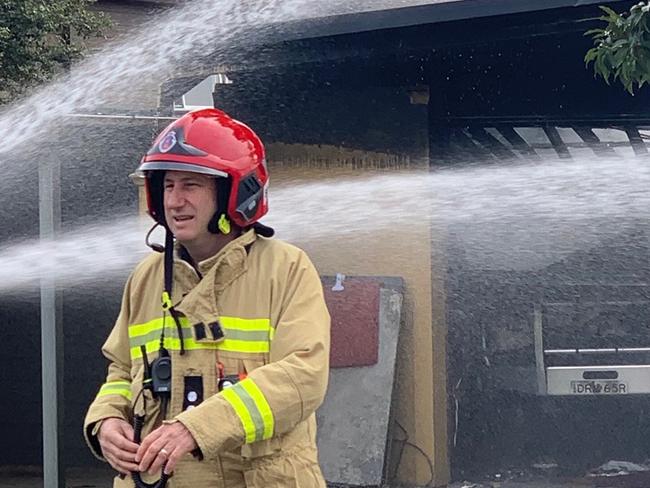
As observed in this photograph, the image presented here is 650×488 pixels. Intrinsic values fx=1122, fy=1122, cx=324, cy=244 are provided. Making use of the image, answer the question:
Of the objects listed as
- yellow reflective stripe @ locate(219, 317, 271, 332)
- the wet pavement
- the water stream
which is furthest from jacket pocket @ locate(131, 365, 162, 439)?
the wet pavement

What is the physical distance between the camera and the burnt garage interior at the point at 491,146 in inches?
258

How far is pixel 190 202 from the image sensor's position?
232cm

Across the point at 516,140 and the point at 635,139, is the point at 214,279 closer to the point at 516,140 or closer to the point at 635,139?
the point at 516,140

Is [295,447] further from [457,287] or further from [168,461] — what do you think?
[457,287]

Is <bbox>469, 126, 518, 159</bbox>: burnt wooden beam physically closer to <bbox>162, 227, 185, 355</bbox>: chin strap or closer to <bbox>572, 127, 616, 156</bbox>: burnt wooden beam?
<bbox>572, 127, 616, 156</bbox>: burnt wooden beam

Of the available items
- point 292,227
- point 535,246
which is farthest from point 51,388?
point 535,246

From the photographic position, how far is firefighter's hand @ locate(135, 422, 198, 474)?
2035mm

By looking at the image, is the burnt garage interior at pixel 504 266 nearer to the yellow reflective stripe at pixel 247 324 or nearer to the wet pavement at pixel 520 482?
the wet pavement at pixel 520 482

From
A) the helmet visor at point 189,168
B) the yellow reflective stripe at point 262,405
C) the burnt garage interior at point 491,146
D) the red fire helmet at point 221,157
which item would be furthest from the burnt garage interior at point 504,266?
the yellow reflective stripe at point 262,405

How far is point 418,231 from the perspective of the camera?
253 inches

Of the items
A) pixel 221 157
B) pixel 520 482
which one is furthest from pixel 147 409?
pixel 520 482

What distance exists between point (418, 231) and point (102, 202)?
2.12 metres

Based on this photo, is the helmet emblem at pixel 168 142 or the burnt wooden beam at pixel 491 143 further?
the burnt wooden beam at pixel 491 143

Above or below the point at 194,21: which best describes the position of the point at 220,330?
below
